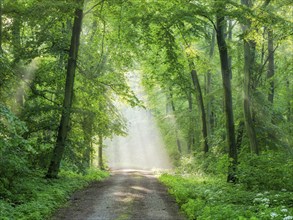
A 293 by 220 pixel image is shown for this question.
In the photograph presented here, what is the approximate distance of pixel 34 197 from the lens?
11.4m

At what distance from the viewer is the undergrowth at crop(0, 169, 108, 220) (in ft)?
30.8

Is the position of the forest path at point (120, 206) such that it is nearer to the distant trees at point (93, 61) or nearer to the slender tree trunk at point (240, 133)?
the distant trees at point (93, 61)

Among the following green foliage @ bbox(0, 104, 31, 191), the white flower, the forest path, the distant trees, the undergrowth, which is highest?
the distant trees

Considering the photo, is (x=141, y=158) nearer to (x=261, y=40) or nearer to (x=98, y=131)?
(x=98, y=131)

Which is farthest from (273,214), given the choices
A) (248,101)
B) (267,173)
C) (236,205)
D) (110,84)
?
(110,84)

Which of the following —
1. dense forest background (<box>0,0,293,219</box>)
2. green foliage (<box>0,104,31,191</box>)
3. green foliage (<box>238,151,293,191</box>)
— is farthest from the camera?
dense forest background (<box>0,0,293,219</box>)

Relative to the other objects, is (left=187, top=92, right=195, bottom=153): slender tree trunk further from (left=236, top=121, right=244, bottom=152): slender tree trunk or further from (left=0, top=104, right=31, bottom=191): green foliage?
(left=0, top=104, right=31, bottom=191): green foliage

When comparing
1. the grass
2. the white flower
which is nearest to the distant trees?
the grass

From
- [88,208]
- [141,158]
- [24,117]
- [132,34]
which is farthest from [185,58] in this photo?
[141,158]

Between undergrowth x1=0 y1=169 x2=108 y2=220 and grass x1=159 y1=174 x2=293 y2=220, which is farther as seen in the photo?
undergrowth x1=0 y1=169 x2=108 y2=220

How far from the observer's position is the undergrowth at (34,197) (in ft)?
30.8

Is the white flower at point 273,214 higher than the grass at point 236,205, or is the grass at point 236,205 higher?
the white flower at point 273,214

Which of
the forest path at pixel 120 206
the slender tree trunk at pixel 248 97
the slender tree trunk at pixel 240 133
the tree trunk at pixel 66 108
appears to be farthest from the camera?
the slender tree trunk at pixel 240 133

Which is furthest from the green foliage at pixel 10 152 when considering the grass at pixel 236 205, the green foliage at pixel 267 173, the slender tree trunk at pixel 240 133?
the slender tree trunk at pixel 240 133
